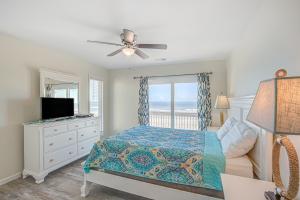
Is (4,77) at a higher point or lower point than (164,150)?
higher

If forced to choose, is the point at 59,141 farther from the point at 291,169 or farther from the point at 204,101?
the point at 204,101

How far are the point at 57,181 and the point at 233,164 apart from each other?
2.77 meters

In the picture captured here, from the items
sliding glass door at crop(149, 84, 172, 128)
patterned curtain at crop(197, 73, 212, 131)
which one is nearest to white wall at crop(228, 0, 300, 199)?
patterned curtain at crop(197, 73, 212, 131)

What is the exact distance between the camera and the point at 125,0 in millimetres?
1745

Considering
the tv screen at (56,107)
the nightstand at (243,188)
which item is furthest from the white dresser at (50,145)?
the nightstand at (243,188)

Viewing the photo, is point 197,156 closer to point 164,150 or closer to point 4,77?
point 164,150

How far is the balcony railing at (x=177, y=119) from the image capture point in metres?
4.68

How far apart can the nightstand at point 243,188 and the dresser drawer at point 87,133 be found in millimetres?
3073

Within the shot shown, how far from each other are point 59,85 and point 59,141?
49.4 inches

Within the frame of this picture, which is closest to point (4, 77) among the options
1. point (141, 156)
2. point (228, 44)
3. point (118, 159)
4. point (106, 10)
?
point (106, 10)

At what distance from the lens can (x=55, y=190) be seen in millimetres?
2441

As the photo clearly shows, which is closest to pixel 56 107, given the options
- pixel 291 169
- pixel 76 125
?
pixel 76 125

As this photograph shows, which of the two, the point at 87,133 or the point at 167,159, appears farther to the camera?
the point at 87,133

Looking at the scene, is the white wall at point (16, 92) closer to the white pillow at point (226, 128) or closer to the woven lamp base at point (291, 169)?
the white pillow at point (226, 128)
